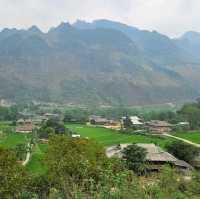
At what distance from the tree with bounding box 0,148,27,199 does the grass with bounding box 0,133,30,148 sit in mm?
27788

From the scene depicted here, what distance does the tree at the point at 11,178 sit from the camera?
19.7 m

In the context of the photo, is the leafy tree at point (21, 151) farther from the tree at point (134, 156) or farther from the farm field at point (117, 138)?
the tree at point (134, 156)

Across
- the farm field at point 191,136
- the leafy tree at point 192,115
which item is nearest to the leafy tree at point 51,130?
the farm field at point 191,136

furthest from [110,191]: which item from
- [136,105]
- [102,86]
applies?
[102,86]

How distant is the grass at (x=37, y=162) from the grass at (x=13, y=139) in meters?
3.03

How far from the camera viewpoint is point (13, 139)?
5409 cm

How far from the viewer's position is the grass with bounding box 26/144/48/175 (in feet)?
107

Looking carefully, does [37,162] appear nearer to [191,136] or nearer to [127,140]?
[127,140]

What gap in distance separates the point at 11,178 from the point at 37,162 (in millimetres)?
18230

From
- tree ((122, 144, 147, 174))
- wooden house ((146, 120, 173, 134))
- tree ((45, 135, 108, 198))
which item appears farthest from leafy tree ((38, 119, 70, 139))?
tree ((45, 135, 108, 198))

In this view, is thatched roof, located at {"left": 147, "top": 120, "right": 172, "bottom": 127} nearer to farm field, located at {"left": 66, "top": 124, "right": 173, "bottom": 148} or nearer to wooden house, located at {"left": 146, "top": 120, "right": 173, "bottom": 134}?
wooden house, located at {"left": 146, "top": 120, "right": 173, "bottom": 134}

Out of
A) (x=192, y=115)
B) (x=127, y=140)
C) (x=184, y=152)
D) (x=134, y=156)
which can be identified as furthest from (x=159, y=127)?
(x=134, y=156)

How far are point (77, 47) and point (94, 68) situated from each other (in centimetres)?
1997

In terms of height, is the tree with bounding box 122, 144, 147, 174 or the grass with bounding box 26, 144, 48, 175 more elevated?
the tree with bounding box 122, 144, 147, 174
